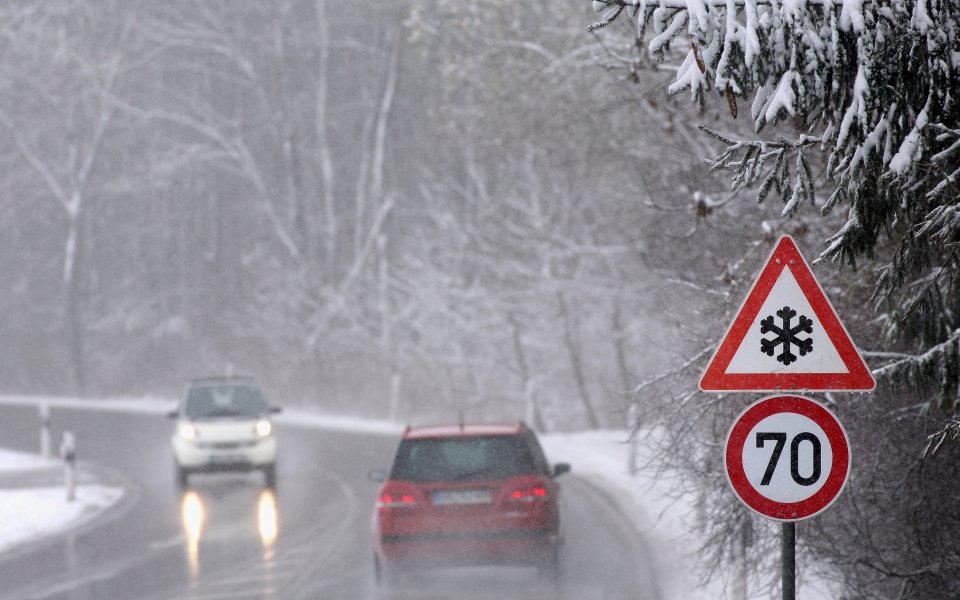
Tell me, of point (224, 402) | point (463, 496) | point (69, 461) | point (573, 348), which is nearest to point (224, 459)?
point (224, 402)

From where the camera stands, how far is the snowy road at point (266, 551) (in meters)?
12.5

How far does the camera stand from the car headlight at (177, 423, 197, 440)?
21.5m

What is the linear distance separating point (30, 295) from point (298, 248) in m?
22.7

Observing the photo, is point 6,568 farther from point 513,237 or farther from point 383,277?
point 383,277

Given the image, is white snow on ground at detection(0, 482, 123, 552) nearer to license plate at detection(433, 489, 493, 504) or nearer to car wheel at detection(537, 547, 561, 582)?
license plate at detection(433, 489, 493, 504)

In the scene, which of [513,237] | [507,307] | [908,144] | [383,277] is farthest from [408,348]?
[908,144]

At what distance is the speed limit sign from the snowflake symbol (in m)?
0.22

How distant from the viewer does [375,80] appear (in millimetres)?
49844

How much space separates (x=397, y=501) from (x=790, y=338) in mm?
6515

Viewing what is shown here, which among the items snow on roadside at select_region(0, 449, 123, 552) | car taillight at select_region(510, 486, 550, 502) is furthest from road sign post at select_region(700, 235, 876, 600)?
snow on roadside at select_region(0, 449, 123, 552)

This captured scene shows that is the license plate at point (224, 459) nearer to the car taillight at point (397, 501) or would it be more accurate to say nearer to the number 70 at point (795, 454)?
the car taillight at point (397, 501)

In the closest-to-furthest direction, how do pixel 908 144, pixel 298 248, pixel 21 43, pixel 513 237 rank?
1. pixel 908 144
2. pixel 513 237
3. pixel 298 248
4. pixel 21 43

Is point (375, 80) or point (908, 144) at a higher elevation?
point (375, 80)

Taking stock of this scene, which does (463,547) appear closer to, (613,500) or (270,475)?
(613,500)
